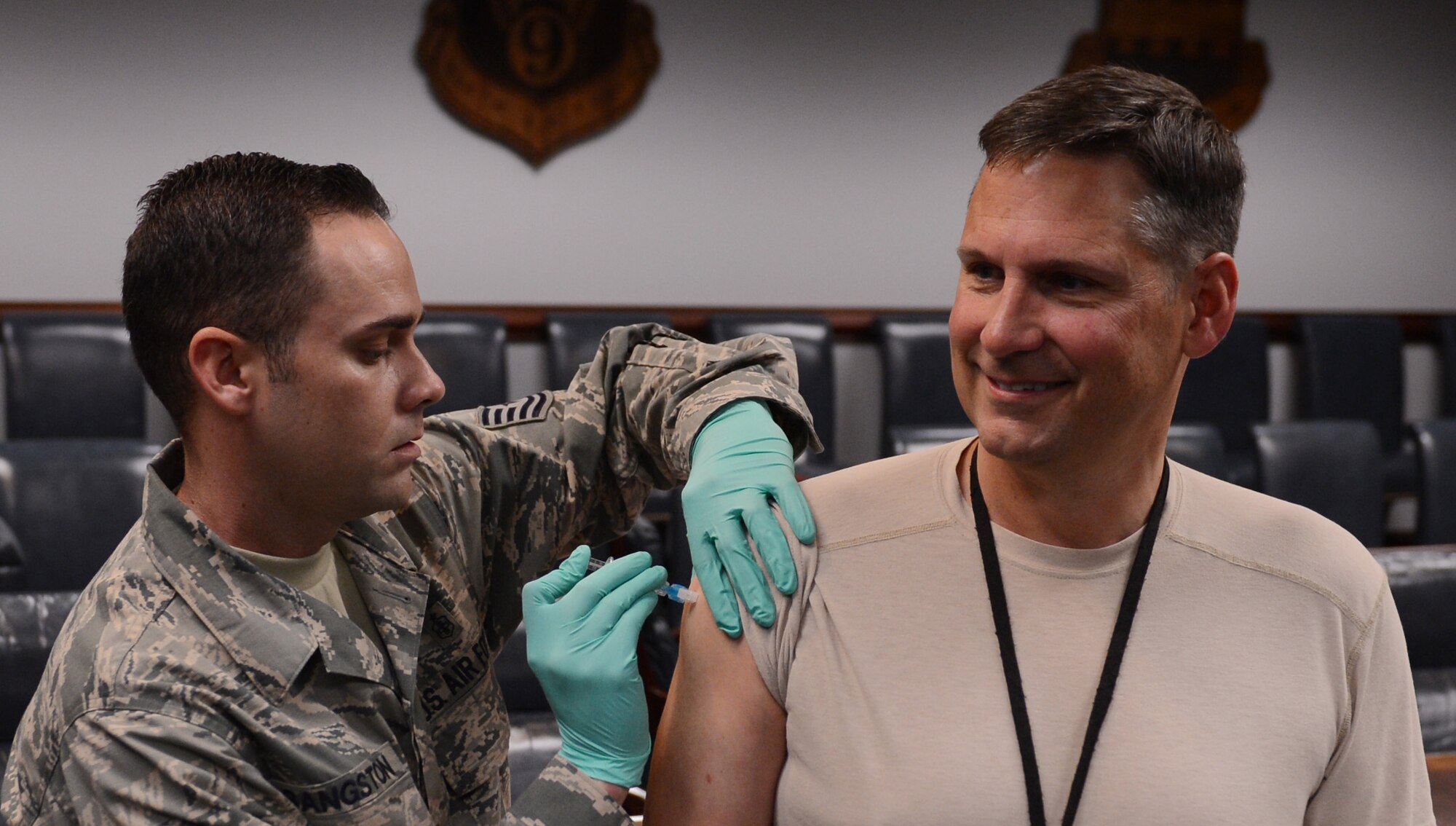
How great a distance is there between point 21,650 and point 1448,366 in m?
5.52

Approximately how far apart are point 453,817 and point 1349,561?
1047 mm

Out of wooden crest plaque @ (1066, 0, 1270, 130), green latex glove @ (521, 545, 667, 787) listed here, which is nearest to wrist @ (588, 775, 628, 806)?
green latex glove @ (521, 545, 667, 787)

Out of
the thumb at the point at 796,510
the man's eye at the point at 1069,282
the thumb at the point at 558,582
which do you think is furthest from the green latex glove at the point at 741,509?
the man's eye at the point at 1069,282

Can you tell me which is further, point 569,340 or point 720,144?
point 720,144

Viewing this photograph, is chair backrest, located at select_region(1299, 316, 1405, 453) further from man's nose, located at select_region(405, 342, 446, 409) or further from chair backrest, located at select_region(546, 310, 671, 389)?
man's nose, located at select_region(405, 342, 446, 409)

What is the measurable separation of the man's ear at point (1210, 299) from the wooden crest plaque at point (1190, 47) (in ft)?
14.0

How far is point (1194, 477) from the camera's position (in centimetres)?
139

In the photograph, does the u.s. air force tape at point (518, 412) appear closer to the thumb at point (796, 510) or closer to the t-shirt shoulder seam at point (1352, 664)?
the thumb at point (796, 510)

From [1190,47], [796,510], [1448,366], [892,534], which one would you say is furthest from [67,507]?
[1448,366]

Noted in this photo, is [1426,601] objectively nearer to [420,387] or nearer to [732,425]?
[732,425]

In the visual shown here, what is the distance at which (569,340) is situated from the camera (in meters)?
4.57

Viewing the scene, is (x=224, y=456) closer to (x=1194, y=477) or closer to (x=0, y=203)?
(x=1194, y=477)

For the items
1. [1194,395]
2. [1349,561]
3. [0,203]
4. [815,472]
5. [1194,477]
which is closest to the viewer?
[1349,561]

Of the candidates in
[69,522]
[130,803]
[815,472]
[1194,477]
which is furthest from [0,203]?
[1194,477]
